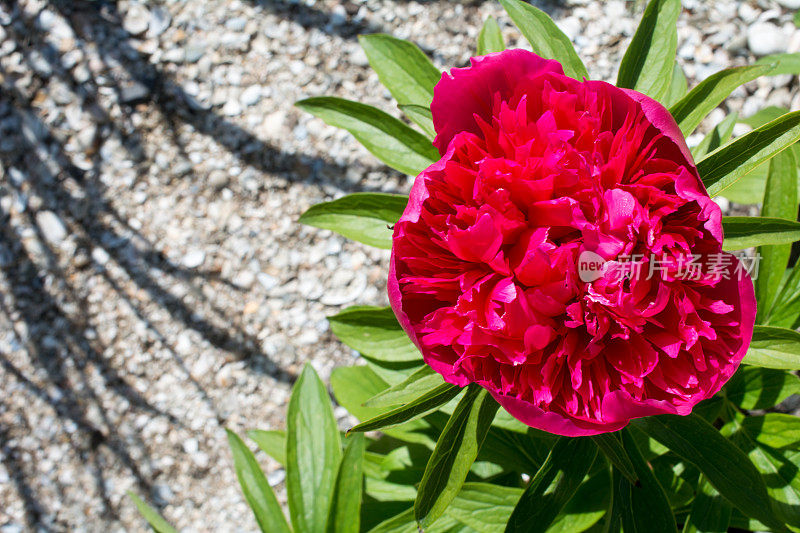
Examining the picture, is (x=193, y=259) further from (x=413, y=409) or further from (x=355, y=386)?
(x=413, y=409)

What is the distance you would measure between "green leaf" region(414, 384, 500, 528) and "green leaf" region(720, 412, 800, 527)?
0.53 metres

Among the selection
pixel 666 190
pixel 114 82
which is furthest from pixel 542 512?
pixel 114 82

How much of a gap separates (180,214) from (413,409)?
4.72 ft

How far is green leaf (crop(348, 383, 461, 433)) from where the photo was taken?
2.63ft

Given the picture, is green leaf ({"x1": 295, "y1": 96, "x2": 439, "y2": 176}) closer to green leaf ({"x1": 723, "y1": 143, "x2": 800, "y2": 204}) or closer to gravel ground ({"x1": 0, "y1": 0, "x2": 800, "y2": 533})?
green leaf ({"x1": 723, "y1": 143, "x2": 800, "y2": 204})

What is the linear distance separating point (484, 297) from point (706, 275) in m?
0.24

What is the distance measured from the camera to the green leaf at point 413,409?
0.80m

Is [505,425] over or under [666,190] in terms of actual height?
under

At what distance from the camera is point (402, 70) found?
1.11m

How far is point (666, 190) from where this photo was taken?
0.76m

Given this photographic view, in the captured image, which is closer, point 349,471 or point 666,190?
Result: point 666,190

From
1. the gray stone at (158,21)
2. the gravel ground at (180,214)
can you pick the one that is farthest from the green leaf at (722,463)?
the gray stone at (158,21)

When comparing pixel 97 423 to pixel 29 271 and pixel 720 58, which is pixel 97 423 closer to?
pixel 29 271

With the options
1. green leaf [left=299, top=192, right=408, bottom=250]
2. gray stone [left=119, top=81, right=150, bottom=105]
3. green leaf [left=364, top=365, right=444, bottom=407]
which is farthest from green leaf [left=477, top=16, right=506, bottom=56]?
gray stone [left=119, top=81, right=150, bottom=105]
